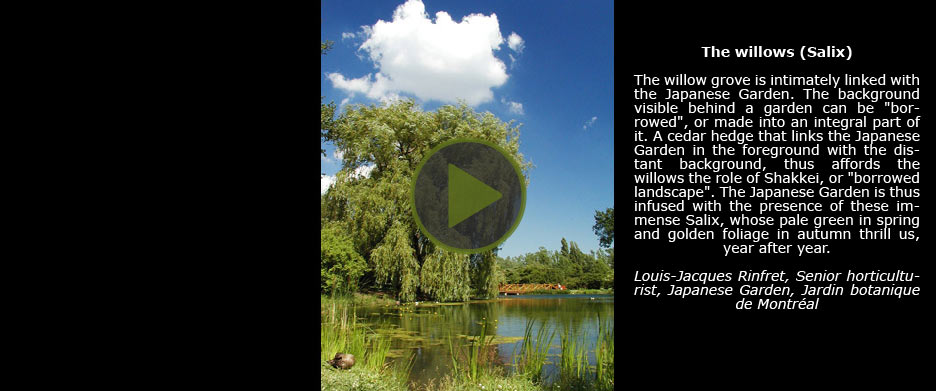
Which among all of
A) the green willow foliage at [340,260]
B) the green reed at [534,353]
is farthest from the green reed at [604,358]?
the green willow foliage at [340,260]

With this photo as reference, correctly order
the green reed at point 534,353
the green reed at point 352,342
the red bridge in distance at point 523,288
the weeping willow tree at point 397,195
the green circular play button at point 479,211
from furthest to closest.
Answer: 1. the red bridge in distance at point 523,288
2. the weeping willow tree at point 397,195
3. the green circular play button at point 479,211
4. the green reed at point 352,342
5. the green reed at point 534,353

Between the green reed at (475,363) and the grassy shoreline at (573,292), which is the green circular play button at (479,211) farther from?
the green reed at (475,363)

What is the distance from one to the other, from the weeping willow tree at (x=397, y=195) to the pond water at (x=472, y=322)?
45cm

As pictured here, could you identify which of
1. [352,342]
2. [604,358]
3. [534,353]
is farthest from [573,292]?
[352,342]

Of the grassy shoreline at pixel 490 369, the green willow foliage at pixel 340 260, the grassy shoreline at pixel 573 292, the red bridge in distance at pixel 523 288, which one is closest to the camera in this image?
the grassy shoreline at pixel 490 369

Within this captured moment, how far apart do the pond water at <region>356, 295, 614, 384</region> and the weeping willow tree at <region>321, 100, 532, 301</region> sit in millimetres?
455

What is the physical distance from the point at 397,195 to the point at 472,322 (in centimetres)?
269

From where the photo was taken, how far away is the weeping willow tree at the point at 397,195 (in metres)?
7.26
